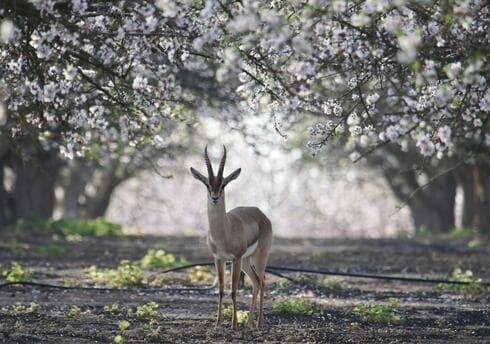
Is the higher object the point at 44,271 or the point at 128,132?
the point at 128,132

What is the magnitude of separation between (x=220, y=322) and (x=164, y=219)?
5642 centimetres

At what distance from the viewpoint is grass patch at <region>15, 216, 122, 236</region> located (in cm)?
3127

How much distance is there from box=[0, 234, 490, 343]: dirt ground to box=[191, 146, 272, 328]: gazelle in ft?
1.84

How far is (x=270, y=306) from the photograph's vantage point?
1409cm

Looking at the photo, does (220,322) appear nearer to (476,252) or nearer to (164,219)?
(476,252)

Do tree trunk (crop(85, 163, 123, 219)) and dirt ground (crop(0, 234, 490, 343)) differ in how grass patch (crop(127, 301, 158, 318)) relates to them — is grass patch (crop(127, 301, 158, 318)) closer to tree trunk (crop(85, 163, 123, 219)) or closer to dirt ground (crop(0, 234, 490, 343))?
dirt ground (crop(0, 234, 490, 343))

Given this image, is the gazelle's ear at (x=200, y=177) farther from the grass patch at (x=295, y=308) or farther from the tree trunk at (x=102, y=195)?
the tree trunk at (x=102, y=195)

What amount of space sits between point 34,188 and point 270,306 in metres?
24.0

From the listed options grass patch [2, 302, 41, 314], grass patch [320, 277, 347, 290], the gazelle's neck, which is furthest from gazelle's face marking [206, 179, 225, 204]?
grass patch [320, 277, 347, 290]

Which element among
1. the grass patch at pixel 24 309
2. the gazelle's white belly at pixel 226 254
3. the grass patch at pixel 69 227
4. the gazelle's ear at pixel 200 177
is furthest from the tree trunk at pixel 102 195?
the gazelle's ear at pixel 200 177

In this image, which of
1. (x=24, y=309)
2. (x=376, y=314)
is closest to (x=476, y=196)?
(x=376, y=314)

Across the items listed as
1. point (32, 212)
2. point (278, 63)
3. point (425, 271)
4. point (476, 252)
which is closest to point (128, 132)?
point (278, 63)

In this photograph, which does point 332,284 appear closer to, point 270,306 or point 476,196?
point 270,306

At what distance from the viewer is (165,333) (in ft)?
36.8
